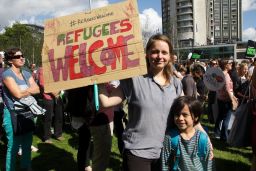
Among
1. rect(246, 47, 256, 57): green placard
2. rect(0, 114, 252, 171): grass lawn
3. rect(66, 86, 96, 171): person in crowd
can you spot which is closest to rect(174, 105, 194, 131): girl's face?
rect(66, 86, 96, 171): person in crowd

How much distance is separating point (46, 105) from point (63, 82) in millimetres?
4887

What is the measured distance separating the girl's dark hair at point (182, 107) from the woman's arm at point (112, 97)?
1.36 feet

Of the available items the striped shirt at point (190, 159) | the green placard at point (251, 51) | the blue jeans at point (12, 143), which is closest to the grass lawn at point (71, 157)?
the blue jeans at point (12, 143)

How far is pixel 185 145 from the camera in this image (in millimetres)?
3109

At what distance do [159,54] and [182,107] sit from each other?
17.9 inches

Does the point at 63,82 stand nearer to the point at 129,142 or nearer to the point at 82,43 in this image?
the point at 82,43

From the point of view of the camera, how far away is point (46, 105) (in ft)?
25.5

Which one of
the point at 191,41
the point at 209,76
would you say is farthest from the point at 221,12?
the point at 209,76

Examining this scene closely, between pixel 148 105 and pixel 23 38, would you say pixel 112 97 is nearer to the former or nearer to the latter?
pixel 148 105

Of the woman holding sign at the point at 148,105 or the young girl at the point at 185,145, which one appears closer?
the woman holding sign at the point at 148,105

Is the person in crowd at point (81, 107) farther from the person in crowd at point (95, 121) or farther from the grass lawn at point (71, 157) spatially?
the grass lawn at point (71, 157)

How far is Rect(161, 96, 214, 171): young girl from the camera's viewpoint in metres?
3.06

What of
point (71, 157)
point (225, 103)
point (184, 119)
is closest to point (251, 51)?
point (225, 103)

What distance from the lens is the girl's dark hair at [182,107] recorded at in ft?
9.78
